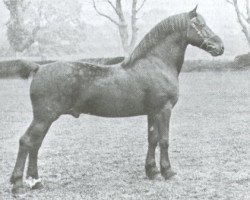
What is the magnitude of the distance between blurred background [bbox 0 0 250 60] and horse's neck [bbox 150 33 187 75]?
27412 millimetres

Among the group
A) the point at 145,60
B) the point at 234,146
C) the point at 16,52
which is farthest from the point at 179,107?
the point at 16,52

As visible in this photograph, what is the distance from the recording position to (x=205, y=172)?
840 centimetres

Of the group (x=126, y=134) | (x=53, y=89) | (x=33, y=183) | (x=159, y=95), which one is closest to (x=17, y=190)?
(x=33, y=183)

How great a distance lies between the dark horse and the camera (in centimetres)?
701

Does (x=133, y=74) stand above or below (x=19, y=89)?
above

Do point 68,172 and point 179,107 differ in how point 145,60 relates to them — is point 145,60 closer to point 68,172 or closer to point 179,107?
point 68,172

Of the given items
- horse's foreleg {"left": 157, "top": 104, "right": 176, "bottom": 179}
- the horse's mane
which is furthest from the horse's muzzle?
horse's foreleg {"left": 157, "top": 104, "right": 176, "bottom": 179}

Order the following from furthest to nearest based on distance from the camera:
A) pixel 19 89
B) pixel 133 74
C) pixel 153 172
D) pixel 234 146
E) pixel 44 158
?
pixel 19 89, pixel 234 146, pixel 44 158, pixel 153 172, pixel 133 74

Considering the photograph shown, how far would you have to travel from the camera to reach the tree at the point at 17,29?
3844 cm

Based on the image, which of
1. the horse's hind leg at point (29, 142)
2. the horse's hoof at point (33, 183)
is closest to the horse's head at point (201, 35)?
the horse's hind leg at point (29, 142)

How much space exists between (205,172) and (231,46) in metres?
41.2

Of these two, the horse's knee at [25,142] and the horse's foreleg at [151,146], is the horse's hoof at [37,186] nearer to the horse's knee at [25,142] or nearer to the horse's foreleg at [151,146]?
the horse's knee at [25,142]

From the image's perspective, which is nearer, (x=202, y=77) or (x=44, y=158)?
(x=44, y=158)

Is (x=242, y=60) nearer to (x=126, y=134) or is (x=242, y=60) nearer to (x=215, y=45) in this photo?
(x=126, y=134)
